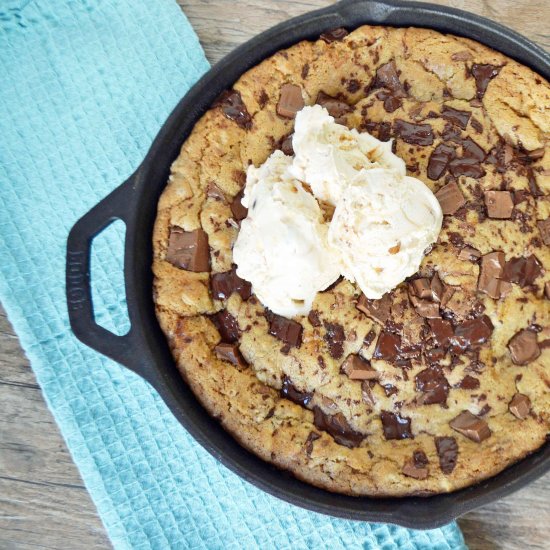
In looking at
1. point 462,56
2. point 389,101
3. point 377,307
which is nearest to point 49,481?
point 377,307

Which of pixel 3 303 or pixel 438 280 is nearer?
pixel 438 280

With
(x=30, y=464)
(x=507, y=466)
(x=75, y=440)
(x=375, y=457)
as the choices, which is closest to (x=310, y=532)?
(x=375, y=457)

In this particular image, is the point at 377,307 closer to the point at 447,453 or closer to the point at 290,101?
the point at 447,453

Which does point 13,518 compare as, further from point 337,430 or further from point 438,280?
point 438,280

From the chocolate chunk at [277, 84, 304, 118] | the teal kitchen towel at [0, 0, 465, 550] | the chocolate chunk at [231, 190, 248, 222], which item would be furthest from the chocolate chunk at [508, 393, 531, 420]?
the chocolate chunk at [277, 84, 304, 118]

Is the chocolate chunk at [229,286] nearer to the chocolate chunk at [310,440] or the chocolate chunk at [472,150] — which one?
the chocolate chunk at [310,440]
